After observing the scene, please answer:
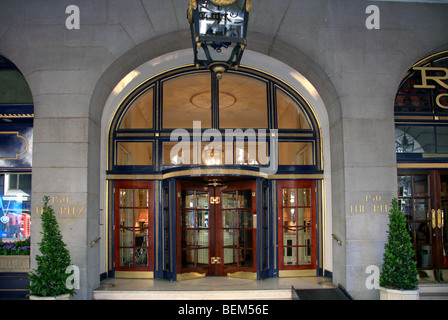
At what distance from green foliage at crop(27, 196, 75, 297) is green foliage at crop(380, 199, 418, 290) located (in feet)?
16.5

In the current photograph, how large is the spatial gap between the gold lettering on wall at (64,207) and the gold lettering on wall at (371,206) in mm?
4787

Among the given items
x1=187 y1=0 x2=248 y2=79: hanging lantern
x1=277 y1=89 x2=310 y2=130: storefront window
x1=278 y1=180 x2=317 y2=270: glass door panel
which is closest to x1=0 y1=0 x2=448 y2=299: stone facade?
x1=278 y1=180 x2=317 y2=270: glass door panel

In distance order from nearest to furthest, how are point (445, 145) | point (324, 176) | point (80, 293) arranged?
point (80, 293) → point (445, 145) → point (324, 176)

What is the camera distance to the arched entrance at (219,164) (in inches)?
350

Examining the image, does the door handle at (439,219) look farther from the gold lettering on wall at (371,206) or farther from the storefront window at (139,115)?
the storefront window at (139,115)

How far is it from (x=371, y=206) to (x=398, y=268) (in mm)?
1239

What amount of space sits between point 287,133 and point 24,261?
5.72m

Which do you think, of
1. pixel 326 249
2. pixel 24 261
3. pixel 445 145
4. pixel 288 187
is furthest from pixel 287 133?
pixel 24 261

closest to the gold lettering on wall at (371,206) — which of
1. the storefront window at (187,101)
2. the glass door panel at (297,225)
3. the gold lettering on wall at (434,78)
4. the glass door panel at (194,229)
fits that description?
the glass door panel at (297,225)

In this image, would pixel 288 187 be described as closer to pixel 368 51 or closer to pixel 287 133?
pixel 287 133

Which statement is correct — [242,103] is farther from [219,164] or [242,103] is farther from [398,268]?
[398,268]

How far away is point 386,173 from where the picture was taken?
7.71 m

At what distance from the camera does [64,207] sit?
293 inches

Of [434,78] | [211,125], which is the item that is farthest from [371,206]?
[211,125]
